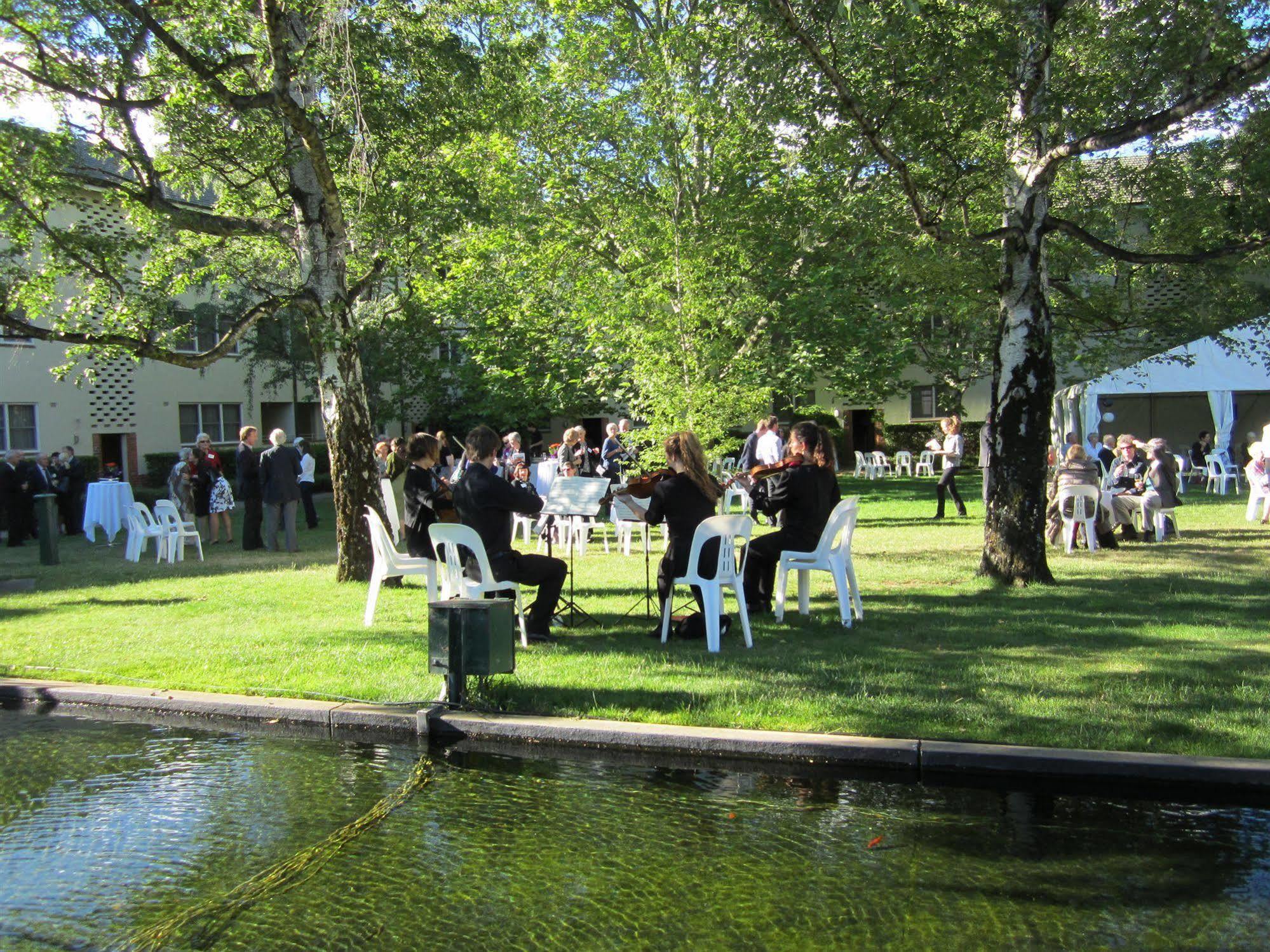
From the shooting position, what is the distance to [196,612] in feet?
35.1

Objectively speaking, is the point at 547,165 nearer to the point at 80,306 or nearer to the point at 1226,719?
the point at 80,306

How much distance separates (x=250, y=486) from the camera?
16859 mm

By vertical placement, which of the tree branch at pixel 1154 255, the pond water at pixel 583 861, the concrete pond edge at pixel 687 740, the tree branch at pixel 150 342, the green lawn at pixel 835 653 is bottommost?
the pond water at pixel 583 861

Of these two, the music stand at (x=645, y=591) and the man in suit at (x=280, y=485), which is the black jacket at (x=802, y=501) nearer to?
the music stand at (x=645, y=591)

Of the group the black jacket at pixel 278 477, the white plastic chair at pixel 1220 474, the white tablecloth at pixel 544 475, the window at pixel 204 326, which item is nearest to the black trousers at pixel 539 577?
the black jacket at pixel 278 477

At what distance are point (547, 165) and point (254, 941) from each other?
22.2 meters

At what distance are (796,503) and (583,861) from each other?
16.8ft

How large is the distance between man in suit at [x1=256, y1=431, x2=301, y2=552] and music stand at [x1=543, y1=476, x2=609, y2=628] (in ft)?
24.8

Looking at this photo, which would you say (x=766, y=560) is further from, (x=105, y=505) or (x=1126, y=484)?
(x=105, y=505)

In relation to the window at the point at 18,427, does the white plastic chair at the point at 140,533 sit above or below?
below

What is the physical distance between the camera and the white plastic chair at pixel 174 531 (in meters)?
16.3

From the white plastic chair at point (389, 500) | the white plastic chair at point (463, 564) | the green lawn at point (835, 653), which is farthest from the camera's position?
the white plastic chair at point (389, 500)

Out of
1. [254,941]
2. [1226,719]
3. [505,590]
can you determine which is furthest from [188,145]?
[1226,719]

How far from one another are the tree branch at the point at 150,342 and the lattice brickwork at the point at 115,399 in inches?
822
